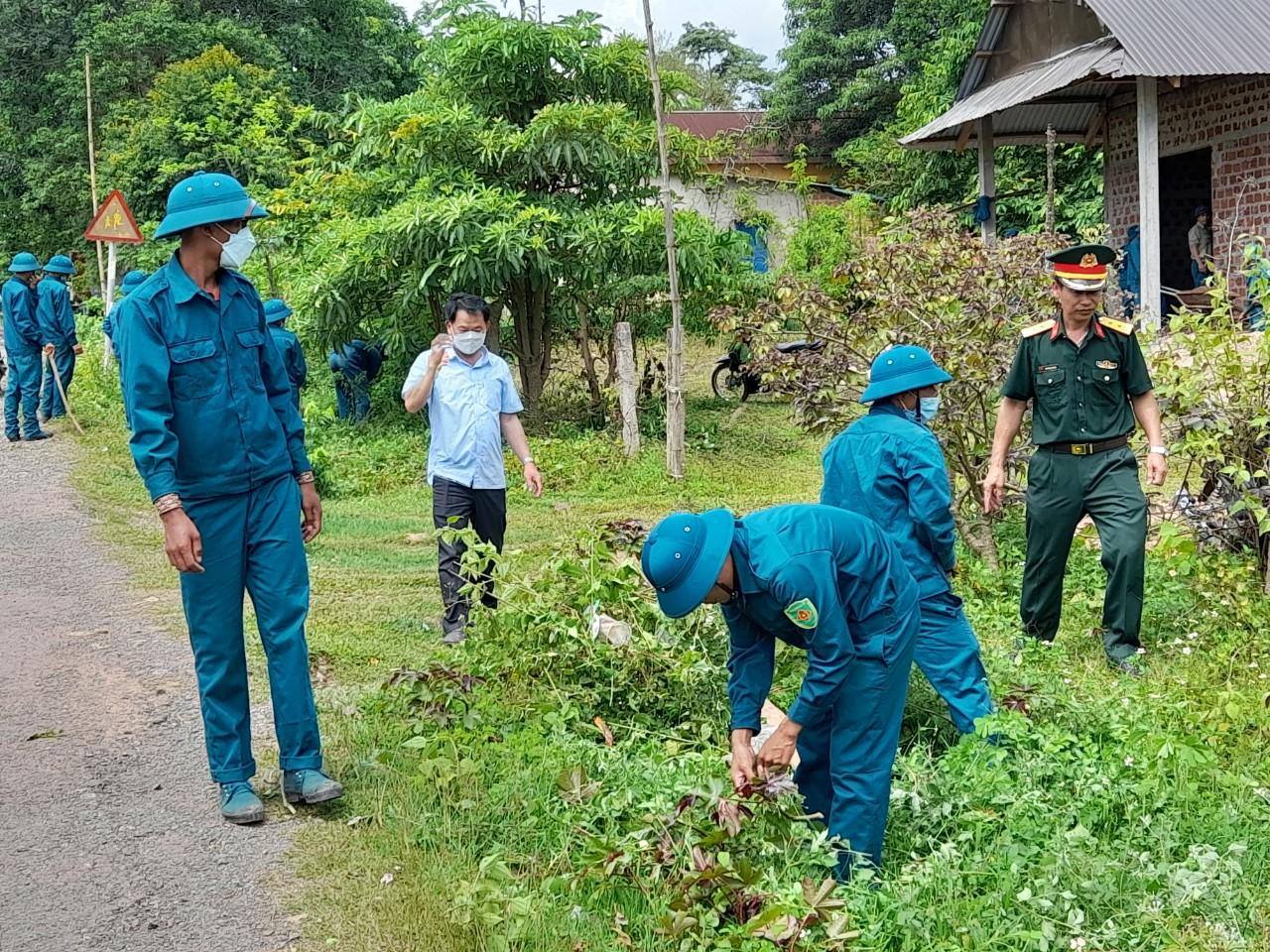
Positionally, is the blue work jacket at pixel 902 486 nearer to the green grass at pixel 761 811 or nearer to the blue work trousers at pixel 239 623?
the green grass at pixel 761 811

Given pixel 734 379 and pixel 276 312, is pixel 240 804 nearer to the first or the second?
pixel 276 312

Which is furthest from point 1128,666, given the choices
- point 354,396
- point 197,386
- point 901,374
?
point 354,396

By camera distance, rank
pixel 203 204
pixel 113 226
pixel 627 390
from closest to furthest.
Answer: pixel 203 204 → pixel 627 390 → pixel 113 226

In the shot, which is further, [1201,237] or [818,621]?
[1201,237]

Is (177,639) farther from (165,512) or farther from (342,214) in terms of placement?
(342,214)

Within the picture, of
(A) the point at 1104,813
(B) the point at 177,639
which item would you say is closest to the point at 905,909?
(A) the point at 1104,813

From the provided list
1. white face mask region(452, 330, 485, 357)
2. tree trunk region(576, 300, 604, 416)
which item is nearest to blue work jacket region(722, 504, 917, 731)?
white face mask region(452, 330, 485, 357)

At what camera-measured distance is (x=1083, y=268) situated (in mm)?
6039

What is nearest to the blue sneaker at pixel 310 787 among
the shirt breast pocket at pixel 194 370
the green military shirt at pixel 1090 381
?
the shirt breast pocket at pixel 194 370

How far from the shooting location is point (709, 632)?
18.9 feet

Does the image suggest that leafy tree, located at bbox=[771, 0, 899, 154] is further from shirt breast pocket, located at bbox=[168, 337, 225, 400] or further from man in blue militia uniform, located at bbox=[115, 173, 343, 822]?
shirt breast pocket, located at bbox=[168, 337, 225, 400]

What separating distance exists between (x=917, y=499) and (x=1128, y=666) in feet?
5.58

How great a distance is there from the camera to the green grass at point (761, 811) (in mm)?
3652

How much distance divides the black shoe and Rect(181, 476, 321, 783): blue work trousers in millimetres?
3494
